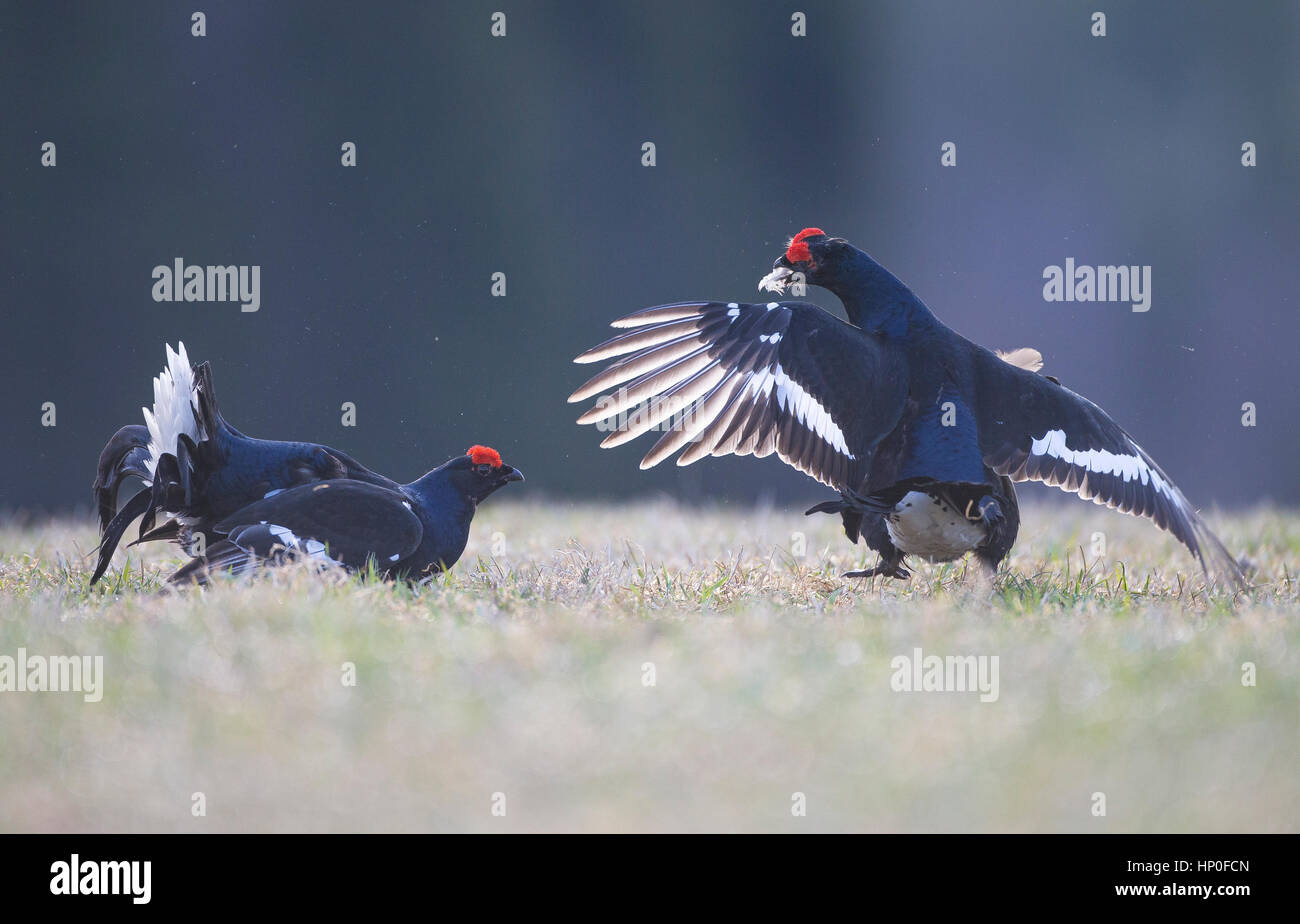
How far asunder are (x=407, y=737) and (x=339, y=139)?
765cm

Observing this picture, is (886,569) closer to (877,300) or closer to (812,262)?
(877,300)

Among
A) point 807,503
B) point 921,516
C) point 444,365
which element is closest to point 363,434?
point 444,365

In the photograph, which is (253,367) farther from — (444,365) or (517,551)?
(517,551)

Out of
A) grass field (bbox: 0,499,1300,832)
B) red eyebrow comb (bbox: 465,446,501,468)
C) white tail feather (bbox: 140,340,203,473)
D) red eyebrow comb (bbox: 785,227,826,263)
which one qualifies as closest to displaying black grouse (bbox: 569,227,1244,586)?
red eyebrow comb (bbox: 785,227,826,263)

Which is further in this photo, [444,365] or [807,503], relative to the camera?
[444,365]

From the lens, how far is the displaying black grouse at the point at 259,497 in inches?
138

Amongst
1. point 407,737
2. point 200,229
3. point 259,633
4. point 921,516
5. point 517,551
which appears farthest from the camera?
point 200,229

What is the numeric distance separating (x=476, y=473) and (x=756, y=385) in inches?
39.7

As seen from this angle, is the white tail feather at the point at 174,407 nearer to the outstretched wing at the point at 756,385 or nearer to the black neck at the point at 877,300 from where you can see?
the outstretched wing at the point at 756,385

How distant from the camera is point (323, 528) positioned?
3541 millimetres

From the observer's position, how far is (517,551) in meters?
4.75

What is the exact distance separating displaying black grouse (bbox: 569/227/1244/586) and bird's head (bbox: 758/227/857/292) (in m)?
0.13

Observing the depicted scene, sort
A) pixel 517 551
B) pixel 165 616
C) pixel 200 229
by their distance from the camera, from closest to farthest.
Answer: pixel 165 616 → pixel 517 551 → pixel 200 229

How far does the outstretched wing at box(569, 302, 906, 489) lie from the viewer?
3654 millimetres
